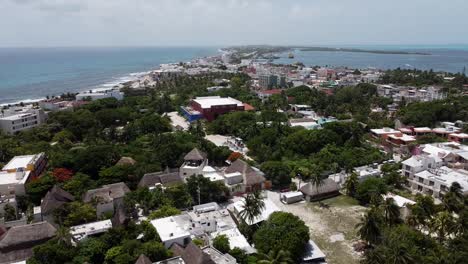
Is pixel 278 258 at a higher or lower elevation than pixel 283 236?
higher

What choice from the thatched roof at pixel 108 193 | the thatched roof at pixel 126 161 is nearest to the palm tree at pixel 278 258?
the thatched roof at pixel 108 193

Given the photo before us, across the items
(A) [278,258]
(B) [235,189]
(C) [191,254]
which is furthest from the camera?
(B) [235,189]

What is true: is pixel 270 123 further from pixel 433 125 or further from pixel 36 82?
pixel 36 82

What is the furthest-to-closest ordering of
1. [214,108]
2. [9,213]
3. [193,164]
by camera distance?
Answer: [214,108], [193,164], [9,213]

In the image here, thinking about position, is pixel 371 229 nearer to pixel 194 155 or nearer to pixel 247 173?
pixel 247 173

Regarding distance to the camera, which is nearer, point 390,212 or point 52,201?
point 390,212

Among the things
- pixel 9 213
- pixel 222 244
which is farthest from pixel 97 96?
pixel 222 244

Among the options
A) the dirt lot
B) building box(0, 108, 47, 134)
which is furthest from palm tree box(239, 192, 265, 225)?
building box(0, 108, 47, 134)

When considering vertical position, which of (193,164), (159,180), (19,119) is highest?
(19,119)
